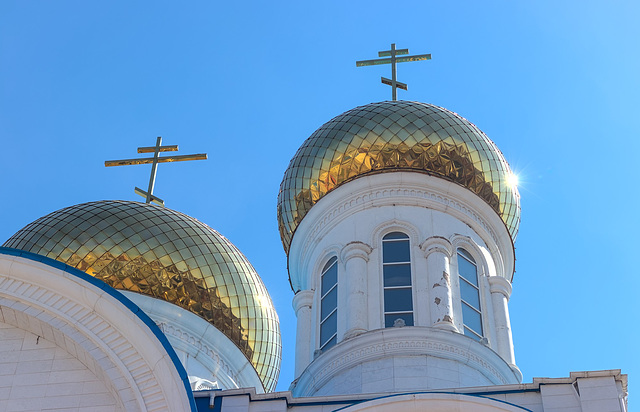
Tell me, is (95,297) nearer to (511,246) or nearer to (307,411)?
(307,411)

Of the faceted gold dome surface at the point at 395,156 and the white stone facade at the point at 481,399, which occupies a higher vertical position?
the faceted gold dome surface at the point at 395,156

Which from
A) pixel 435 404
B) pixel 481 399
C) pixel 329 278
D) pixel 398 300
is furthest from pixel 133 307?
pixel 329 278

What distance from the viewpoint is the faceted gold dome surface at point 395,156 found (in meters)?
14.5

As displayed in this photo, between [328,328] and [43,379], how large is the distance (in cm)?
388

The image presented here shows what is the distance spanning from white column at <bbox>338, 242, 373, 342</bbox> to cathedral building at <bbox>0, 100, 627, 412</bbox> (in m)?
0.02

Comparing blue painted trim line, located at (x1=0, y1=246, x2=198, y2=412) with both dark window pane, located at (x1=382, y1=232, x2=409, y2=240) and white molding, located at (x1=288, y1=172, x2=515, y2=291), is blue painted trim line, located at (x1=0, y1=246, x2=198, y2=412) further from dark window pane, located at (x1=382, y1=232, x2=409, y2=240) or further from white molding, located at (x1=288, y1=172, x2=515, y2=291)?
white molding, located at (x1=288, y1=172, x2=515, y2=291)

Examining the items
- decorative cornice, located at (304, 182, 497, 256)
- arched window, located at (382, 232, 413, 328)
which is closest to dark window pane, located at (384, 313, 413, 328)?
arched window, located at (382, 232, 413, 328)

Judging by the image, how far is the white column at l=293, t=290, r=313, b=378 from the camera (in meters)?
13.4

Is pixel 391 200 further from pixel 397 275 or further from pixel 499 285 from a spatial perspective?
pixel 499 285

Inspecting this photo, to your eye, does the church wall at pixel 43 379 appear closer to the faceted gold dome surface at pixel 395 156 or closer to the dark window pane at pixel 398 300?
the dark window pane at pixel 398 300

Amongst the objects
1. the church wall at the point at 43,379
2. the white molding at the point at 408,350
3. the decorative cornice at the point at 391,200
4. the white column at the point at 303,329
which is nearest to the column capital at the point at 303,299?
the white column at the point at 303,329

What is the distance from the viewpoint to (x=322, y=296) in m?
13.8

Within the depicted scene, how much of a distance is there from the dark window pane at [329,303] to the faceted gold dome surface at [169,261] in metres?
2.12

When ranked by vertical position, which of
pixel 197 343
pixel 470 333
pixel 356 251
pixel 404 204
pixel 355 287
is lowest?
pixel 470 333
